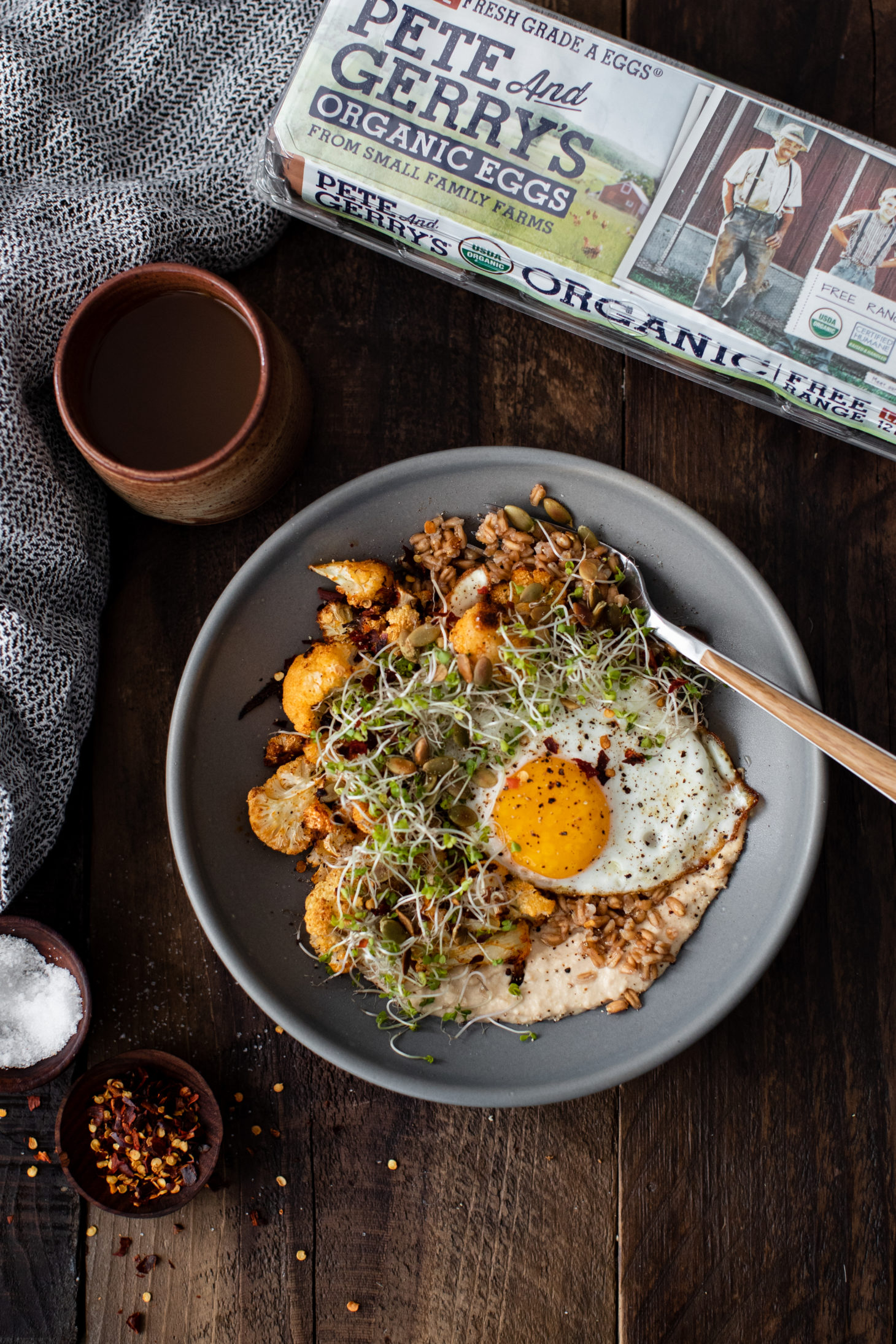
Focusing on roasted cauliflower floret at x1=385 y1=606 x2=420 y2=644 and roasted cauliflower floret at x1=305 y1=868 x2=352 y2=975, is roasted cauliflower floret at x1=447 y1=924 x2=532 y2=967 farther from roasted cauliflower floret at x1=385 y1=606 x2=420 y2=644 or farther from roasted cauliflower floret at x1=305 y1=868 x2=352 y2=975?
roasted cauliflower floret at x1=385 y1=606 x2=420 y2=644

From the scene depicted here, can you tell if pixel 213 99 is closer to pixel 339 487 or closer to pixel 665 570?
pixel 339 487

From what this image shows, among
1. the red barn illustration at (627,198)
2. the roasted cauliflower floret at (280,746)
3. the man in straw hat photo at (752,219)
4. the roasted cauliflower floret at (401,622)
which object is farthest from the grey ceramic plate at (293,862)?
the red barn illustration at (627,198)

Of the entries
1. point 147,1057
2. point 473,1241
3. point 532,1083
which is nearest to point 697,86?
point 532,1083

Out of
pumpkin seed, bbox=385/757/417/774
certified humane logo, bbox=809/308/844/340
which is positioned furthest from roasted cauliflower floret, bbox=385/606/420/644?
certified humane logo, bbox=809/308/844/340

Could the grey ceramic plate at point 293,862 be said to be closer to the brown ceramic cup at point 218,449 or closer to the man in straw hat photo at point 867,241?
the brown ceramic cup at point 218,449

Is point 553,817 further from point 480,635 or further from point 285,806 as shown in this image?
point 285,806

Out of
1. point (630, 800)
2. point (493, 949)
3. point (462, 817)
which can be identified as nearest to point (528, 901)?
point (493, 949)

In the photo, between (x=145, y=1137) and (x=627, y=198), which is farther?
(x=145, y=1137)
